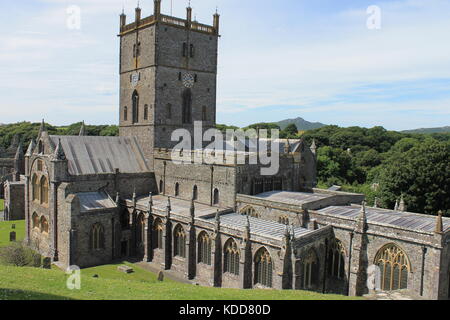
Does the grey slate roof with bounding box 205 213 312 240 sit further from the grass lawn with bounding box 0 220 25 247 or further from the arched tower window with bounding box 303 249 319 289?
the grass lawn with bounding box 0 220 25 247

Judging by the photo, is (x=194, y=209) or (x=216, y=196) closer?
(x=194, y=209)

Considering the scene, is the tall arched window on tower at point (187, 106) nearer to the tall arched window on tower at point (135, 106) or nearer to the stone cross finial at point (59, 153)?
the tall arched window on tower at point (135, 106)

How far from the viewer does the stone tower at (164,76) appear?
4156 centimetres

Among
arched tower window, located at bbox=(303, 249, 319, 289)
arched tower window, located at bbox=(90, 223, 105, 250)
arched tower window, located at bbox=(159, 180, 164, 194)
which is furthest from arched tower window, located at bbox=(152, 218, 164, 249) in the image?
arched tower window, located at bbox=(303, 249, 319, 289)

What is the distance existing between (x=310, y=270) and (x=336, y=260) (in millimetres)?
2411

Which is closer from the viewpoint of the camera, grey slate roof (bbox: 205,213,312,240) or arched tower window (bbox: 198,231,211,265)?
grey slate roof (bbox: 205,213,312,240)

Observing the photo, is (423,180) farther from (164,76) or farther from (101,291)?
(101,291)

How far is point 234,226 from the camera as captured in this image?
28688 mm

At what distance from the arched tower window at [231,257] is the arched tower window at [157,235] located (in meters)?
8.50

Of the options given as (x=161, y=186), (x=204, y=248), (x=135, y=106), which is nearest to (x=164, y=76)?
(x=135, y=106)

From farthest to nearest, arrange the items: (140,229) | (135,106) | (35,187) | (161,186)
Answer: (135,106), (161,186), (35,187), (140,229)

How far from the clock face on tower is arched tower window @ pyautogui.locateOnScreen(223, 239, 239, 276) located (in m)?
21.6

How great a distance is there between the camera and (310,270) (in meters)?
27.1

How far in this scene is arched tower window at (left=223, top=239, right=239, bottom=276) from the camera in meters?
28.6
